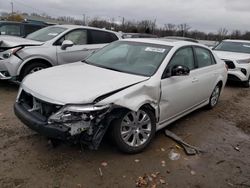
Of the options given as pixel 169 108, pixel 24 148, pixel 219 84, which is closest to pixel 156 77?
pixel 169 108

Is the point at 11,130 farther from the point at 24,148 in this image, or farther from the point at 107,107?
the point at 107,107

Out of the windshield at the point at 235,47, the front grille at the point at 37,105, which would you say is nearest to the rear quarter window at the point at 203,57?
the front grille at the point at 37,105

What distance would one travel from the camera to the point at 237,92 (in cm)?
890

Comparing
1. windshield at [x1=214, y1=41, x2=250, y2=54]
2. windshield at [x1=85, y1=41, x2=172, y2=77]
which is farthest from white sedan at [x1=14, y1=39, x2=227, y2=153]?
windshield at [x1=214, y1=41, x2=250, y2=54]

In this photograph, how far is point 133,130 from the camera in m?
3.96

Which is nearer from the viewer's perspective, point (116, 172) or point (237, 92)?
point (116, 172)

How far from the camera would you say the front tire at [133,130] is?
3.75m

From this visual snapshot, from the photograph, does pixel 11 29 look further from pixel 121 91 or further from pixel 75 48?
pixel 121 91

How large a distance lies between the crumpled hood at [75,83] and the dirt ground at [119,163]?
2.75 ft

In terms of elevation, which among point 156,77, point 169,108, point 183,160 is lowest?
point 183,160

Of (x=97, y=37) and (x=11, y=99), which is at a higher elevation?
(x=97, y=37)

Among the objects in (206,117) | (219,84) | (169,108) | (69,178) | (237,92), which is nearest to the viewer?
(69,178)

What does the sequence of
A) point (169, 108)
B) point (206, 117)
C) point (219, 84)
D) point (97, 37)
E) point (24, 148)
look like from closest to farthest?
point (24, 148)
point (169, 108)
point (206, 117)
point (219, 84)
point (97, 37)

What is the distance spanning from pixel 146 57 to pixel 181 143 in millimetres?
1500
